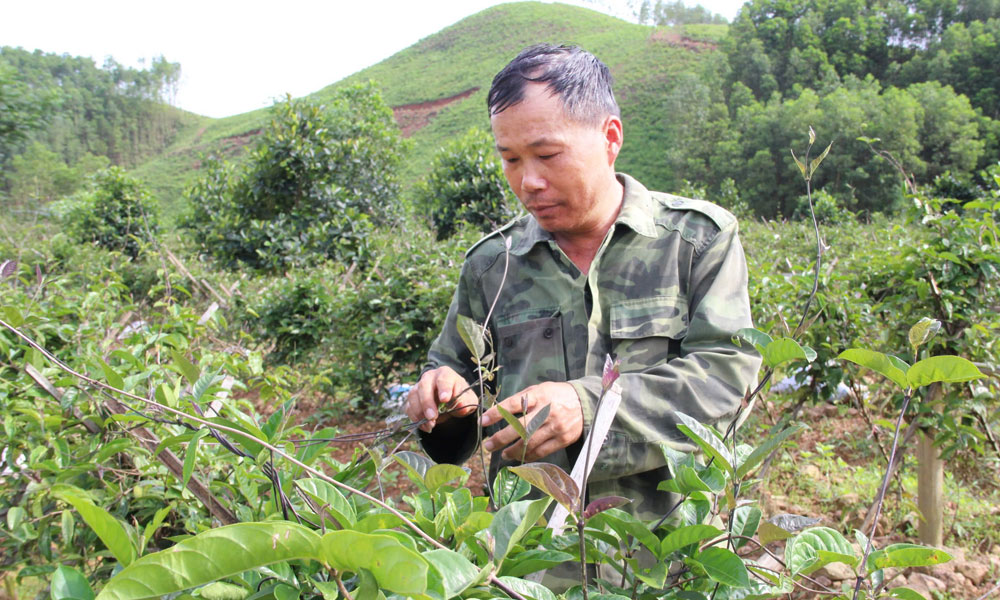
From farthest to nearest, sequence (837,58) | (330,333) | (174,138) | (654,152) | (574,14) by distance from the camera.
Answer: (574,14) < (174,138) < (837,58) < (654,152) < (330,333)

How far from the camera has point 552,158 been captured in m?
1.50

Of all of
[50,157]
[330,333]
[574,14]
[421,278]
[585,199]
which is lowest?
[330,333]

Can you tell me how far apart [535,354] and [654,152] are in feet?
126

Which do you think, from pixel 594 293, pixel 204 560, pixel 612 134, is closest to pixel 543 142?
pixel 612 134

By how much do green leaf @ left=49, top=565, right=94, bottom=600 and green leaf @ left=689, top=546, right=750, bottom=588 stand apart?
0.60 meters

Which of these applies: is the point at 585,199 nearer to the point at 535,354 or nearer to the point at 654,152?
the point at 535,354

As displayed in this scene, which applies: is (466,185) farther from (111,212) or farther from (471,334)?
(471,334)

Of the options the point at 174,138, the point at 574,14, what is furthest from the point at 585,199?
the point at 574,14

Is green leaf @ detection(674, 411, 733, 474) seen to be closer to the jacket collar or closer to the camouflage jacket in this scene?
the camouflage jacket

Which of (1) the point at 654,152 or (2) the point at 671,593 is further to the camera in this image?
(1) the point at 654,152

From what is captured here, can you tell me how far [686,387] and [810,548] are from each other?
0.62 metres

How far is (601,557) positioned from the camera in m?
0.77

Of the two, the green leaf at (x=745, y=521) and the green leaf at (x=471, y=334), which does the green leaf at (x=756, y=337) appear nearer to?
the green leaf at (x=745, y=521)

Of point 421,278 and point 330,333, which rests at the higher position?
point 421,278
